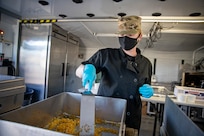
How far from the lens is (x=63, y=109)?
1027mm

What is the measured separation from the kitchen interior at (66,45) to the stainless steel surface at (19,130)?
0.7 inches

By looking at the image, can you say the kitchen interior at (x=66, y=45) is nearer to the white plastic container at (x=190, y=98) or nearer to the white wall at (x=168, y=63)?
the white wall at (x=168, y=63)

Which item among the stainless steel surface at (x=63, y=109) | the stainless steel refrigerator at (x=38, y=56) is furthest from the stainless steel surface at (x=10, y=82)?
the stainless steel surface at (x=63, y=109)

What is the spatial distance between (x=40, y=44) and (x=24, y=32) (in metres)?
0.39

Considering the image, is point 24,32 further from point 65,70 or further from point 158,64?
point 158,64

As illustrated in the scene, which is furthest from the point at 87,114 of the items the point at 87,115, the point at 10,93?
the point at 10,93

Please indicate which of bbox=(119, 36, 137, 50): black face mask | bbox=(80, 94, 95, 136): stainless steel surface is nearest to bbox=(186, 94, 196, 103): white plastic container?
bbox=(119, 36, 137, 50): black face mask

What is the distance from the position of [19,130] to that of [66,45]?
9.27ft

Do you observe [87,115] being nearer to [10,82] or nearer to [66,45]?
[10,82]

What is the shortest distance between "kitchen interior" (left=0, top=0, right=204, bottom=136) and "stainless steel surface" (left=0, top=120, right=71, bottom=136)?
0.06ft

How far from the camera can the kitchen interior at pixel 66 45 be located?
147cm

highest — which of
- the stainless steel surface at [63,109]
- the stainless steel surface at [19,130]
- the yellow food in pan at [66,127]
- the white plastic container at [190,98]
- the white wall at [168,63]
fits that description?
the white wall at [168,63]

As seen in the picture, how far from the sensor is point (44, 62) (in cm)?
249

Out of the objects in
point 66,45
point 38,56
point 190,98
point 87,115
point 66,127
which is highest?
point 66,45
